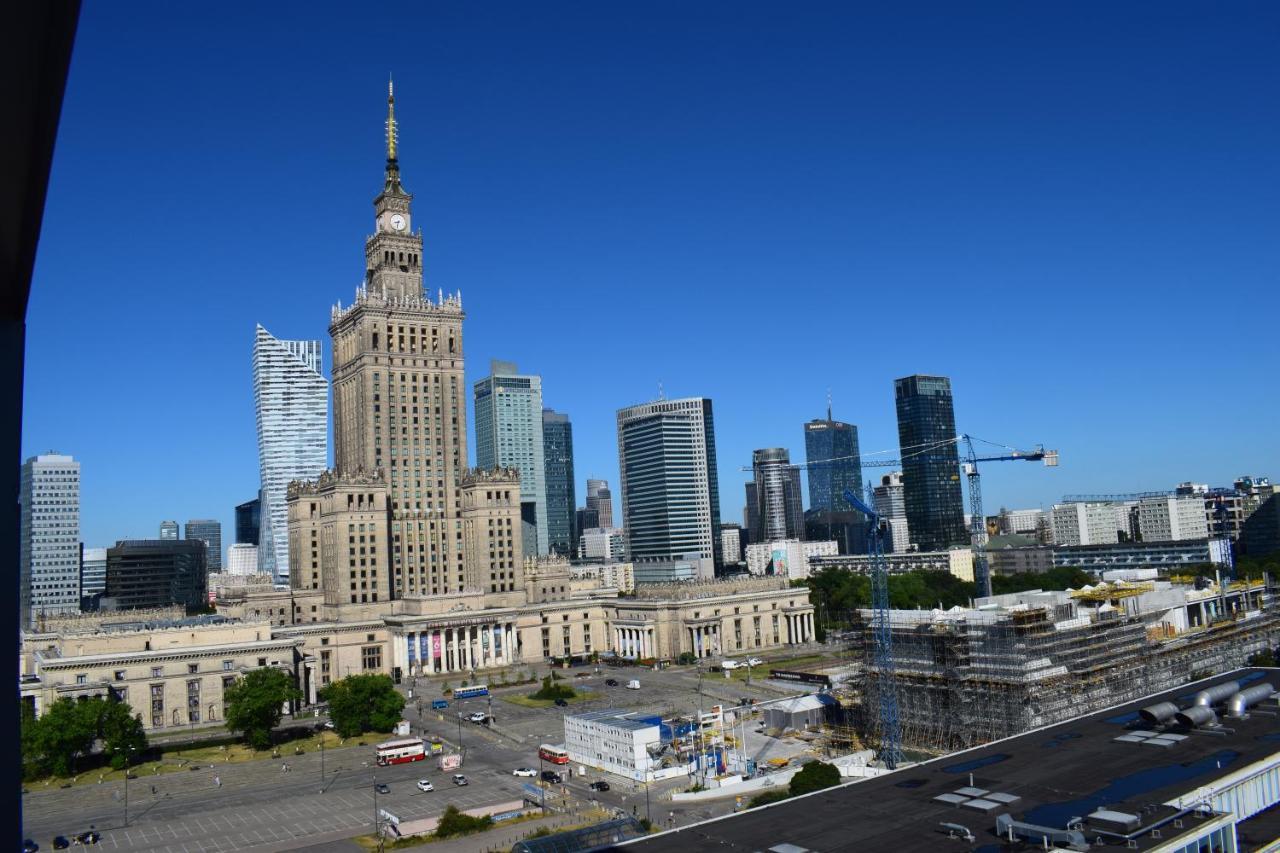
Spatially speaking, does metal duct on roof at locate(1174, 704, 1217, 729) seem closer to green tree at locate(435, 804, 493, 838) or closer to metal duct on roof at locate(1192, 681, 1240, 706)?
metal duct on roof at locate(1192, 681, 1240, 706)

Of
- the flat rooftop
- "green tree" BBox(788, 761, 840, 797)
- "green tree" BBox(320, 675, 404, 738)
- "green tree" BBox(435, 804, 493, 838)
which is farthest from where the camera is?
"green tree" BBox(320, 675, 404, 738)

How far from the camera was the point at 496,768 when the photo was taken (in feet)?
304

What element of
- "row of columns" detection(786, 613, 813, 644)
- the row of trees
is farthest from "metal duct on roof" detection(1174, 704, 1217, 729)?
"row of columns" detection(786, 613, 813, 644)

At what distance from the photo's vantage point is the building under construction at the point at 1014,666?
88.2 metres

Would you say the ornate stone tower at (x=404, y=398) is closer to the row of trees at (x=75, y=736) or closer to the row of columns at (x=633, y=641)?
the row of columns at (x=633, y=641)

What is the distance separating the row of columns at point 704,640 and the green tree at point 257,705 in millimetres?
68908

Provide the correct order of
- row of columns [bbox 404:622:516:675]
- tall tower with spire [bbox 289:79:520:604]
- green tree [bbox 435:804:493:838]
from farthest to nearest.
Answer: tall tower with spire [bbox 289:79:520:604]
row of columns [bbox 404:622:516:675]
green tree [bbox 435:804:493:838]

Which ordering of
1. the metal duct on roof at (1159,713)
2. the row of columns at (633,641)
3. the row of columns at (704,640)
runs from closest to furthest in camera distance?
1. the metal duct on roof at (1159,713)
2. the row of columns at (704,640)
3. the row of columns at (633,641)

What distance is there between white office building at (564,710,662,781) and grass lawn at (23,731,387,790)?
25.6 meters

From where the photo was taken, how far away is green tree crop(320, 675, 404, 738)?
106 meters

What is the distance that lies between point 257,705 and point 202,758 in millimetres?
7219

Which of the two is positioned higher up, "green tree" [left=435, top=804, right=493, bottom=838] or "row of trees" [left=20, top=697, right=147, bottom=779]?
"row of trees" [left=20, top=697, right=147, bottom=779]

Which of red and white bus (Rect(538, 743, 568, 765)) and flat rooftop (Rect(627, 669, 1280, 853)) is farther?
red and white bus (Rect(538, 743, 568, 765))

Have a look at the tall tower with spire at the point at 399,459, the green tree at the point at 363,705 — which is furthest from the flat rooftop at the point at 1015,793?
the tall tower with spire at the point at 399,459
